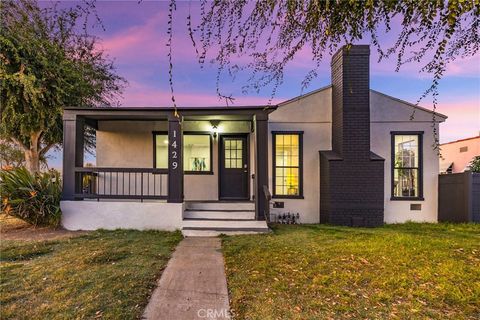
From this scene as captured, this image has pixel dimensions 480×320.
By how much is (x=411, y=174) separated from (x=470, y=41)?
6.68m

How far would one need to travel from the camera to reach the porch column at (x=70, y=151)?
746 centimetres

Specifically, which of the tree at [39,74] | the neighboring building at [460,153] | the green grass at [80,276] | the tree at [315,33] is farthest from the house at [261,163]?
the neighboring building at [460,153]

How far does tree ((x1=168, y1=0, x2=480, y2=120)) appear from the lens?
295 cm

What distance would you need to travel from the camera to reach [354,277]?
12.8 ft

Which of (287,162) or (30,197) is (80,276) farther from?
(287,162)

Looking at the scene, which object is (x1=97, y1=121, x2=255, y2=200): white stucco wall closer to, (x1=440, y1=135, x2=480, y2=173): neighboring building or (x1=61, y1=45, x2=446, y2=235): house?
(x1=61, y1=45, x2=446, y2=235): house

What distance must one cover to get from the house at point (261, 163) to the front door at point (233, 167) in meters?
0.03

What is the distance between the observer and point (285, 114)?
901 centimetres

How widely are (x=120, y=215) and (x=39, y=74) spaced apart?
6224mm

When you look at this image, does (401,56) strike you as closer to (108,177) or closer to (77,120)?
(77,120)

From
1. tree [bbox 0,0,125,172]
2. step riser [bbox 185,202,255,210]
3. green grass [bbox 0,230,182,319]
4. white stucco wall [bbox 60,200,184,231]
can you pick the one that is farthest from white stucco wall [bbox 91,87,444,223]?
green grass [bbox 0,230,182,319]

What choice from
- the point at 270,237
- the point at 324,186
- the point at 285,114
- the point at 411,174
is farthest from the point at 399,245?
the point at 285,114

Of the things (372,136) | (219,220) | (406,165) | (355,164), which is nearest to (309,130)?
(355,164)

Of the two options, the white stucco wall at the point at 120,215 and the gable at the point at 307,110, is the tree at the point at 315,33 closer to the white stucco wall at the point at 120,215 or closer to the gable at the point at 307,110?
→ the white stucco wall at the point at 120,215
